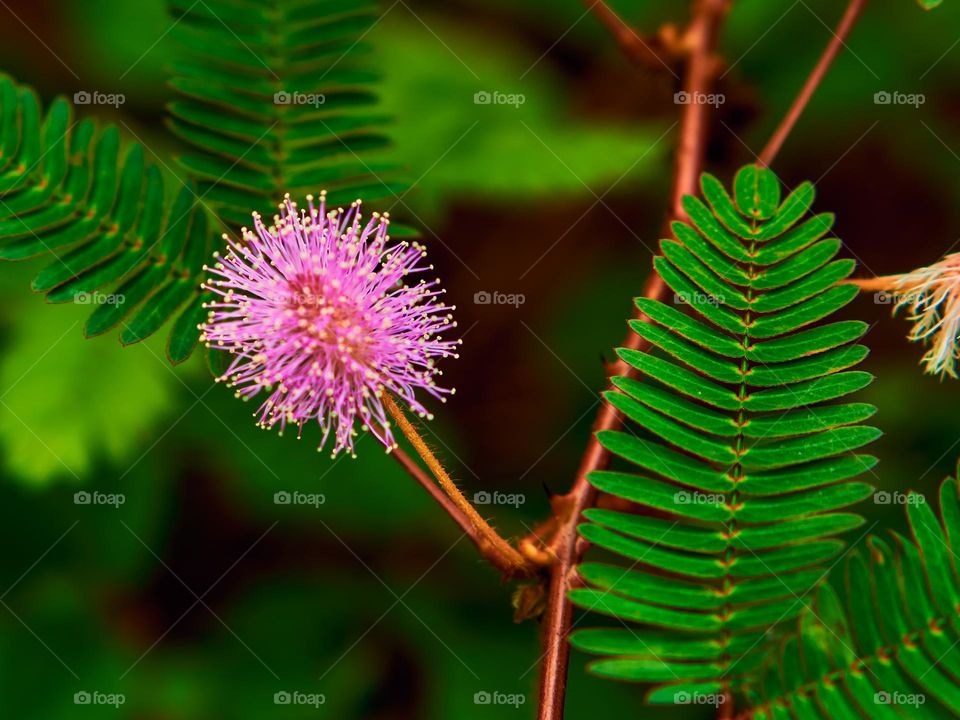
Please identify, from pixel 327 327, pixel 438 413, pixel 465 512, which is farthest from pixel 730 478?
pixel 438 413

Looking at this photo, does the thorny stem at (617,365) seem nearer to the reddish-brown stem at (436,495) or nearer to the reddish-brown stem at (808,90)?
the reddish-brown stem at (808,90)

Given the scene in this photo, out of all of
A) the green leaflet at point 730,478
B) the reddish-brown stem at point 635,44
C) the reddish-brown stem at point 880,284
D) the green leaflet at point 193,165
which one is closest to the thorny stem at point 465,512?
the green leaflet at point 730,478

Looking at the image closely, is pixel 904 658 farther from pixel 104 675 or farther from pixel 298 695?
pixel 104 675

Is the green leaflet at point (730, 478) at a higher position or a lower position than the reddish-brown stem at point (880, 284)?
lower

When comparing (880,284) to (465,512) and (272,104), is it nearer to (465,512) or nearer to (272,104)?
(465,512)

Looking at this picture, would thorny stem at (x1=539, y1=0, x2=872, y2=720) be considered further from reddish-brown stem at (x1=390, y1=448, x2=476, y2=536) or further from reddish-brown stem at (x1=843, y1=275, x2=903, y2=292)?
reddish-brown stem at (x1=390, y1=448, x2=476, y2=536)

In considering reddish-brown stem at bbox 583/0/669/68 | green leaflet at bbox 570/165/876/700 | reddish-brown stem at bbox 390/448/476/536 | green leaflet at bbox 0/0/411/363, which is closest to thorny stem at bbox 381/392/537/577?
reddish-brown stem at bbox 390/448/476/536
